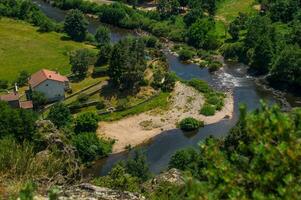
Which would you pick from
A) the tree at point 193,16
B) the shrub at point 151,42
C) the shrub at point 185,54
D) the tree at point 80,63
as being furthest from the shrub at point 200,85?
the tree at point 193,16

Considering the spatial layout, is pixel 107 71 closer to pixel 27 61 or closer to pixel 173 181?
Answer: pixel 27 61

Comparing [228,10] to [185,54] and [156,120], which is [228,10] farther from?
[156,120]

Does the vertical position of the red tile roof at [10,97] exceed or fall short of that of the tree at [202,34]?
it falls short

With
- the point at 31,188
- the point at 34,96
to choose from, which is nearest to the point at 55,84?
the point at 34,96

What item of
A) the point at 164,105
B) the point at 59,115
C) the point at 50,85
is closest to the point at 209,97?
the point at 164,105

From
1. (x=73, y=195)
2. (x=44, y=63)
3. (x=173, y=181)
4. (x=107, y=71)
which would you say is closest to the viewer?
(x=73, y=195)

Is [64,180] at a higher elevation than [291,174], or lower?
lower

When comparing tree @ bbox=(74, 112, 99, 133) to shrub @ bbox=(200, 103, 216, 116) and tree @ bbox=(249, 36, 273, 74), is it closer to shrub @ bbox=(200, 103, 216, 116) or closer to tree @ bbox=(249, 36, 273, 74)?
shrub @ bbox=(200, 103, 216, 116)

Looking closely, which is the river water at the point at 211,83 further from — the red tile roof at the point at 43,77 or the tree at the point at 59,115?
the red tile roof at the point at 43,77
